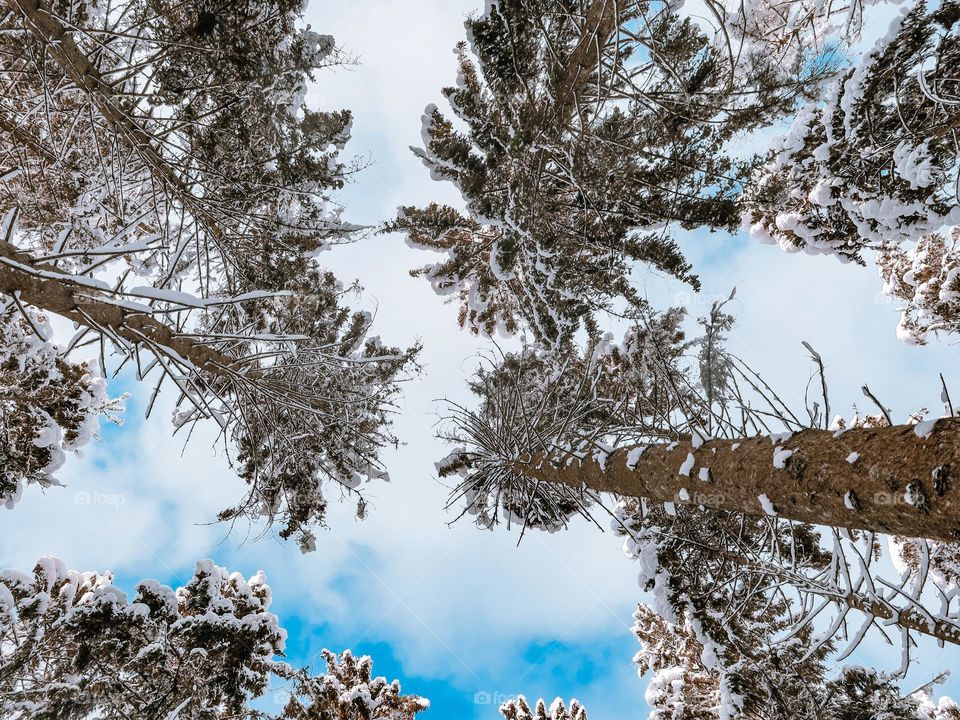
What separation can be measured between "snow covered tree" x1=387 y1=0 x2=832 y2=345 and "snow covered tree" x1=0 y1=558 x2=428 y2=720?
697 cm

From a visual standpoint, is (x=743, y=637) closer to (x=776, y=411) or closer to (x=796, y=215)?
(x=776, y=411)

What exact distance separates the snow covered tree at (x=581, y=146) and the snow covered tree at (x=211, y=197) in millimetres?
2016

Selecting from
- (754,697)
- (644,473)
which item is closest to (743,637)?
(754,697)

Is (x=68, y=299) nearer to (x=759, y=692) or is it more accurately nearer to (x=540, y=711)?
(x=759, y=692)

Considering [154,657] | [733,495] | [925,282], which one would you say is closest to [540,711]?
[154,657]

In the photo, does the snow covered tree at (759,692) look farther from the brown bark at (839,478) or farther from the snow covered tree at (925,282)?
the snow covered tree at (925,282)

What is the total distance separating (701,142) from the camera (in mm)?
5711

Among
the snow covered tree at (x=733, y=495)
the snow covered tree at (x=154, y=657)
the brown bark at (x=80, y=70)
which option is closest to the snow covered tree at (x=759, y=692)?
the snow covered tree at (x=733, y=495)

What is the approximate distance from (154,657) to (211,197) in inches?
271

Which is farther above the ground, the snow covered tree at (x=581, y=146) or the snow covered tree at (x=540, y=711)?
the snow covered tree at (x=581, y=146)

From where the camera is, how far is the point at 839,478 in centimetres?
202

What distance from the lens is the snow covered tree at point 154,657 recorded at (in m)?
6.26

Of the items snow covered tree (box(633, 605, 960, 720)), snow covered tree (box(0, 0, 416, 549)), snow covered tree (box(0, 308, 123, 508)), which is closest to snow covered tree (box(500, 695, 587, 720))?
snow covered tree (box(633, 605, 960, 720))

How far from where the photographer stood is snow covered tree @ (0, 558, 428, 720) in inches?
247
